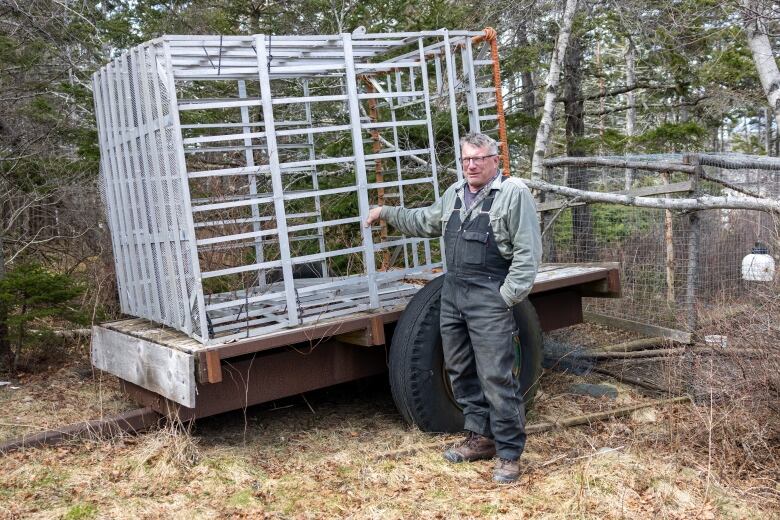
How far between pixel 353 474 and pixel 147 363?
1.63 metres

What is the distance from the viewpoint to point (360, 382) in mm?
6762

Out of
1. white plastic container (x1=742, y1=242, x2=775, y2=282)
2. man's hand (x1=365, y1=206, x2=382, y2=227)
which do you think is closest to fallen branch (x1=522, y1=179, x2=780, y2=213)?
white plastic container (x1=742, y1=242, x2=775, y2=282)

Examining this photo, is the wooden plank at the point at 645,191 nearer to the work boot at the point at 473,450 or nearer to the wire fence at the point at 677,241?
the wire fence at the point at 677,241

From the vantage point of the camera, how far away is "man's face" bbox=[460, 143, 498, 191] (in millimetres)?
4648

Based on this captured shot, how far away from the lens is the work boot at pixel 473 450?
491 centimetres

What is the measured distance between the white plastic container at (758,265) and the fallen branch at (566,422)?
3.77 ft

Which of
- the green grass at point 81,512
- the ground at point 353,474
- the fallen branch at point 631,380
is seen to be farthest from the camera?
the fallen branch at point 631,380

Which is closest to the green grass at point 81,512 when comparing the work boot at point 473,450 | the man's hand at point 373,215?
the work boot at point 473,450

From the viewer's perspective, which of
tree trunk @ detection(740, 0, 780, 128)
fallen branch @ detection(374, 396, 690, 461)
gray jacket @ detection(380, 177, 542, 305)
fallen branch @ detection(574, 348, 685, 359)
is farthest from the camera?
tree trunk @ detection(740, 0, 780, 128)

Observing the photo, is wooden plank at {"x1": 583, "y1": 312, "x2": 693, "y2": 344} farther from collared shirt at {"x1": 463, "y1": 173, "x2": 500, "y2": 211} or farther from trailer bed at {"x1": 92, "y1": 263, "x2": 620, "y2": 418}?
collared shirt at {"x1": 463, "y1": 173, "x2": 500, "y2": 211}

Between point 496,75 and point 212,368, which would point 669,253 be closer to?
point 496,75

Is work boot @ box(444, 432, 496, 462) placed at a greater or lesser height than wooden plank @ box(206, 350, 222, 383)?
lesser

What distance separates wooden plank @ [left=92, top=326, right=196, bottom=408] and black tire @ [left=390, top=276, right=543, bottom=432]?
1439mm

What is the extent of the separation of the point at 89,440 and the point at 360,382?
2.44 metres
